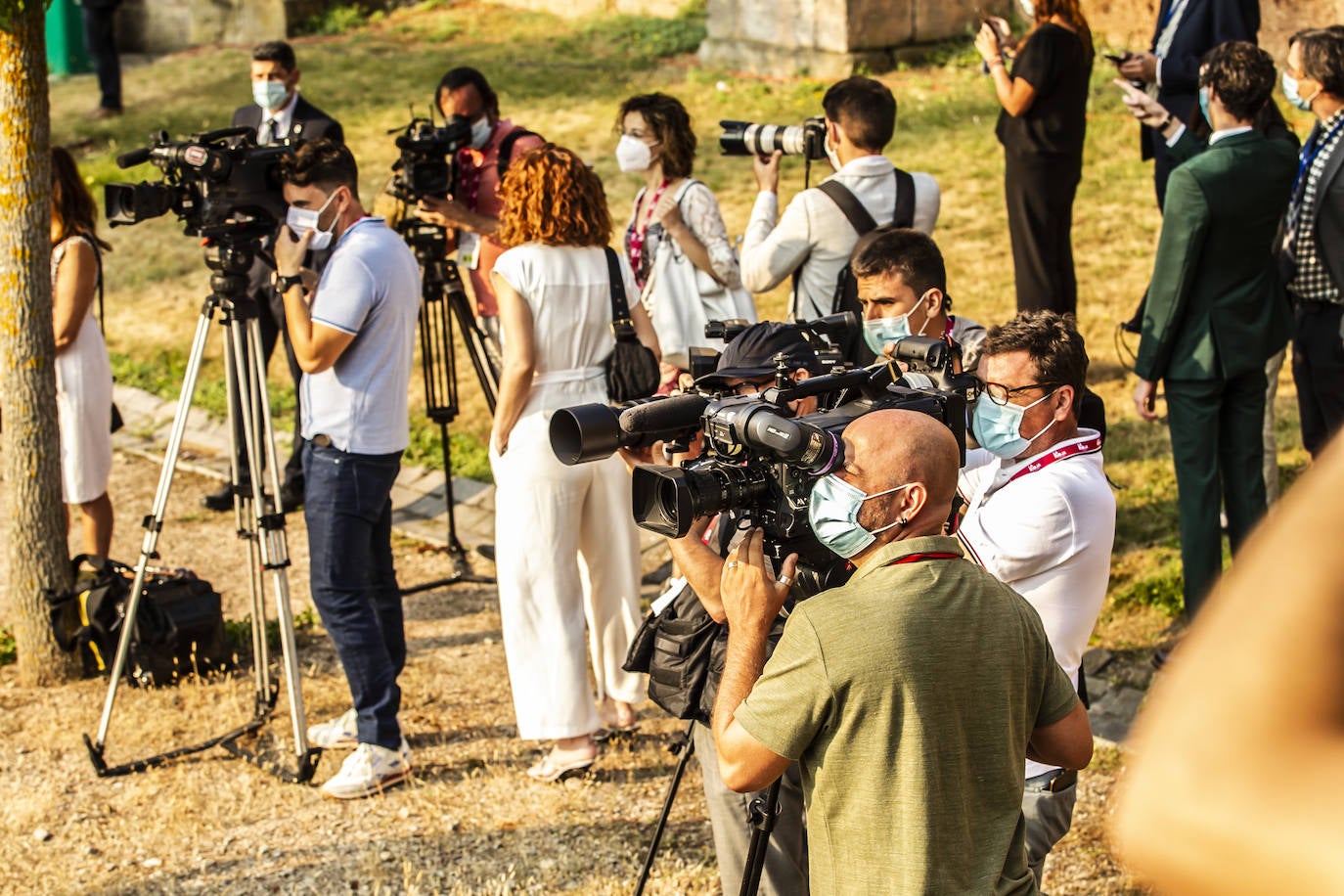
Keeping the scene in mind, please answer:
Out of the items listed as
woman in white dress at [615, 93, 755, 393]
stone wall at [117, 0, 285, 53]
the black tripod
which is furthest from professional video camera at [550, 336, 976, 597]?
stone wall at [117, 0, 285, 53]

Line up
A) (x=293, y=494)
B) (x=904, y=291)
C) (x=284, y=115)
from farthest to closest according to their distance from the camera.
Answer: (x=284, y=115), (x=293, y=494), (x=904, y=291)

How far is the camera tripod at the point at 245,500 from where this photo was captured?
503cm

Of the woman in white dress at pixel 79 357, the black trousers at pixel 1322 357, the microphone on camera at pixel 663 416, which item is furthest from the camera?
the woman in white dress at pixel 79 357

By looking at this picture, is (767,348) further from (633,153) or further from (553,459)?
(633,153)

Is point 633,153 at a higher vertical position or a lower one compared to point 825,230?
higher

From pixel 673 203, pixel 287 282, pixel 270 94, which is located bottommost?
pixel 287 282

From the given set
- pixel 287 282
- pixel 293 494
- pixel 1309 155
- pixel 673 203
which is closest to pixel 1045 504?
pixel 287 282

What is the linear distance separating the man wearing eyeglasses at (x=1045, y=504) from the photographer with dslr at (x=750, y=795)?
0.50 meters

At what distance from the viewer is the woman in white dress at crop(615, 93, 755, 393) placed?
19.1ft

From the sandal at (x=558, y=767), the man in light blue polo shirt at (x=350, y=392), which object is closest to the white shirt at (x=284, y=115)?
the man in light blue polo shirt at (x=350, y=392)

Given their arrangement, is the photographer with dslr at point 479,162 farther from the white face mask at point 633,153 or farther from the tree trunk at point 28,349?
the tree trunk at point 28,349

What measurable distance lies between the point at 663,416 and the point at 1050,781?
131 centimetres

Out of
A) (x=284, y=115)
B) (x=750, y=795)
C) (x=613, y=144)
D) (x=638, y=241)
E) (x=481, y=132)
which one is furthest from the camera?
(x=613, y=144)

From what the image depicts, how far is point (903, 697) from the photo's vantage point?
253 centimetres
